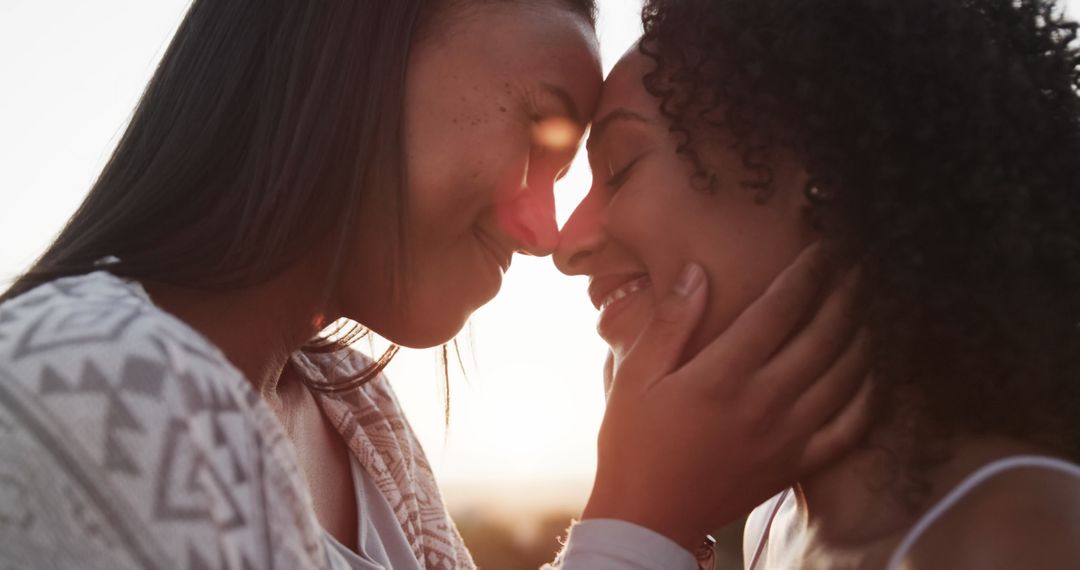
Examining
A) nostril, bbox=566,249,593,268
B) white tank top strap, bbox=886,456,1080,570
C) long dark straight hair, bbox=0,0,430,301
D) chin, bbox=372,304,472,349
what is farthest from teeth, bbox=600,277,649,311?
white tank top strap, bbox=886,456,1080,570

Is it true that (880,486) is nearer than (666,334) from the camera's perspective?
Yes

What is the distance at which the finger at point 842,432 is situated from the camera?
1.92 meters

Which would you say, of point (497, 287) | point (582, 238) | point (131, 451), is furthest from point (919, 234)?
point (131, 451)

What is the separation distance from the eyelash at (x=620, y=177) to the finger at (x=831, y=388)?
2.35 feet

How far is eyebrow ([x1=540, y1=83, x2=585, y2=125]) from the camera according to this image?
232 cm

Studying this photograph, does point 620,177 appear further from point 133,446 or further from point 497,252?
point 133,446

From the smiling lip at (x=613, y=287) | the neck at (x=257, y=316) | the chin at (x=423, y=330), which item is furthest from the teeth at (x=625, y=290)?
the neck at (x=257, y=316)

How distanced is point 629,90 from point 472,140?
418 millimetres

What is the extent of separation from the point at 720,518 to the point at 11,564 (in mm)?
1303

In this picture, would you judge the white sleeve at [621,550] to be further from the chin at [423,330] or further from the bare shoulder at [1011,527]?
the chin at [423,330]

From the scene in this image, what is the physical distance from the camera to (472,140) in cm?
227

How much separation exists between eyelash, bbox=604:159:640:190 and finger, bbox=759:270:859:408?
64cm

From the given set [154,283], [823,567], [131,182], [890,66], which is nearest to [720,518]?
[823,567]

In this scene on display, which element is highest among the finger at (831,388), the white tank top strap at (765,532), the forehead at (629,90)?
the forehead at (629,90)
